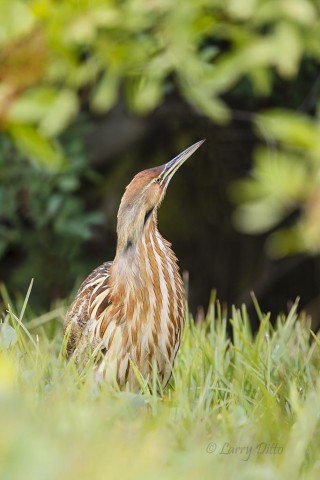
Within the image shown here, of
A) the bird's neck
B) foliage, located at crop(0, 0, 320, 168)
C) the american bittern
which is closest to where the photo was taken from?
foliage, located at crop(0, 0, 320, 168)

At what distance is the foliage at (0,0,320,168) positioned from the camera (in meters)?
3.10

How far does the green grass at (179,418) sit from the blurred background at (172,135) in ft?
1.54

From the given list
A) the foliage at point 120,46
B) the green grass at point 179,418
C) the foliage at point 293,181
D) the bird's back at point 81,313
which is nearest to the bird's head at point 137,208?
the bird's back at point 81,313

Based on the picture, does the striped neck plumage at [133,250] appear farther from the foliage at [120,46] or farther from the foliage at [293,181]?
the foliage at [293,181]

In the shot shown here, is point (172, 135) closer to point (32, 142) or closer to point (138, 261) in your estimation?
point (138, 261)

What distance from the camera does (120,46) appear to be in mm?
3344

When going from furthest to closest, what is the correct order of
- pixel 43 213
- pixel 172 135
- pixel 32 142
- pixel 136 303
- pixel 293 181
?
pixel 172 135 → pixel 43 213 → pixel 136 303 → pixel 32 142 → pixel 293 181

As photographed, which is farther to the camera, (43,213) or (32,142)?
(43,213)

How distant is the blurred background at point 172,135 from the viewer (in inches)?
122

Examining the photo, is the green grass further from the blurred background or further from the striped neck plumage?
the blurred background

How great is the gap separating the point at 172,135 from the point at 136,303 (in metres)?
2.83

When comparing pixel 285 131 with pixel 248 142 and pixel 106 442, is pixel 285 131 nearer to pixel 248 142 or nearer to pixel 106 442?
pixel 106 442

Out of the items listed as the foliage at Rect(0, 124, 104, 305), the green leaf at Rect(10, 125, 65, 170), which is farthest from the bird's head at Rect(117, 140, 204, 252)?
the foliage at Rect(0, 124, 104, 305)

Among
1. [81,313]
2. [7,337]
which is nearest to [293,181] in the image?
[7,337]
